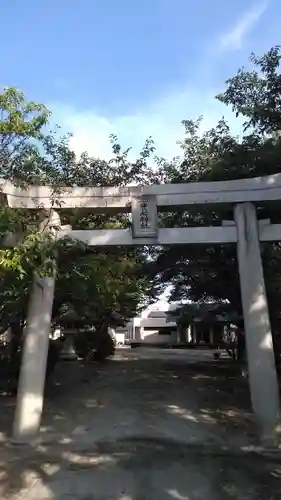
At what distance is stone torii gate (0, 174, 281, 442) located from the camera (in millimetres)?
8297

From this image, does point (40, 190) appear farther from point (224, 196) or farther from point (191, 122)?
point (191, 122)

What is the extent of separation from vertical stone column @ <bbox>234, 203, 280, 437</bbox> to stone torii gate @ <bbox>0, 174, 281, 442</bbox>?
16mm

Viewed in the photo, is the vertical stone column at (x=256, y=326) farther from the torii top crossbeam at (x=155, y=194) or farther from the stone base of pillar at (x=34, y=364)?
the stone base of pillar at (x=34, y=364)

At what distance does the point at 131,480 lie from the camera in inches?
251

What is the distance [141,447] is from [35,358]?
2328 millimetres

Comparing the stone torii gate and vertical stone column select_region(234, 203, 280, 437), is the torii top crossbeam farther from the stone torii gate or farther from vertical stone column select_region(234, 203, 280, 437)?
vertical stone column select_region(234, 203, 280, 437)

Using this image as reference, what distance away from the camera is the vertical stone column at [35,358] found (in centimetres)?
812

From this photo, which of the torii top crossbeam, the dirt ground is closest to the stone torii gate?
the torii top crossbeam

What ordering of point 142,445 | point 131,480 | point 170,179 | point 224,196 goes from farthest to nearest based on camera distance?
point 170,179 < point 224,196 < point 142,445 < point 131,480

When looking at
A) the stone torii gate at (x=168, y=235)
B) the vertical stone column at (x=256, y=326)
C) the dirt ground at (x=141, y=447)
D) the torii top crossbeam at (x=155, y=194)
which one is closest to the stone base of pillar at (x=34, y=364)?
the stone torii gate at (x=168, y=235)

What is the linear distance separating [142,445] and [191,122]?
8.30m

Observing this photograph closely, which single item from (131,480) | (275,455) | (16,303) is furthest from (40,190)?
(275,455)

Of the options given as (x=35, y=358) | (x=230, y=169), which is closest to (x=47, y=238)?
(x=35, y=358)

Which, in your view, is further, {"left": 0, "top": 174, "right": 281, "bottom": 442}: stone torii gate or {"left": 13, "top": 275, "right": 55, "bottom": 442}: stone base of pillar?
{"left": 0, "top": 174, "right": 281, "bottom": 442}: stone torii gate
